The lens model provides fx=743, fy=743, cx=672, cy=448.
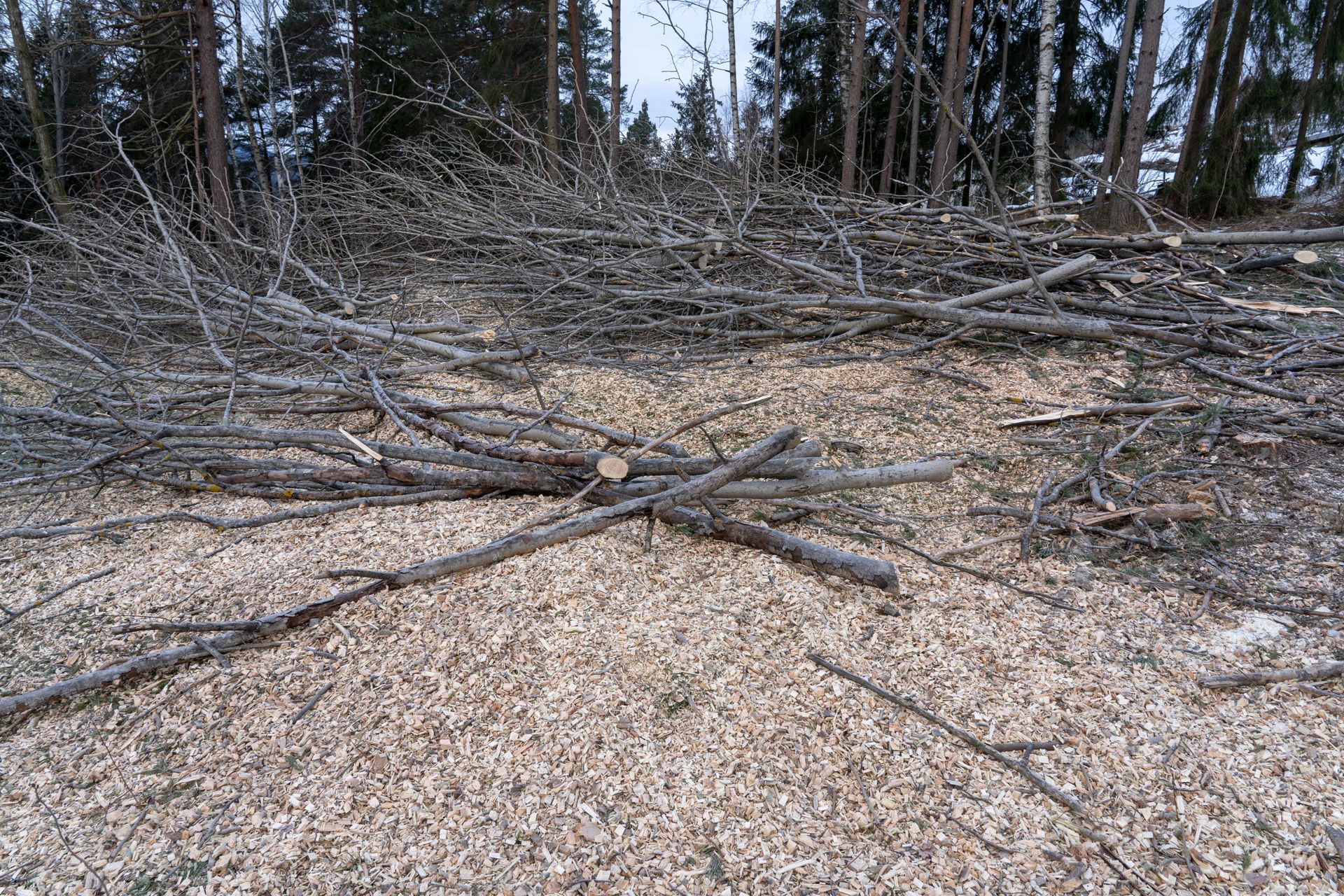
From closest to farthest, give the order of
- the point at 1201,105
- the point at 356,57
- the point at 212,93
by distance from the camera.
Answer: the point at 212,93, the point at 1201,105, the point at 356,57

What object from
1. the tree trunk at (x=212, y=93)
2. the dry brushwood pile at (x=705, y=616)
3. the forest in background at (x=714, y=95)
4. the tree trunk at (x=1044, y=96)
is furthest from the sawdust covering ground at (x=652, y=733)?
the tree trunk at (x=212, y=93)

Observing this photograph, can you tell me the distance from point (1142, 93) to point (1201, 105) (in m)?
2.98

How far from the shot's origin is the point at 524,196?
6.38 metres

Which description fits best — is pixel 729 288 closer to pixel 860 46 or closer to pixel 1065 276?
pixel 1065 276

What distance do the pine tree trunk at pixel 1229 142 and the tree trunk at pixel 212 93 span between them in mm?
12369

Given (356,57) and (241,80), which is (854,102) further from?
(241,80)

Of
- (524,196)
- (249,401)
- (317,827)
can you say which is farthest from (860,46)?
(317,827)

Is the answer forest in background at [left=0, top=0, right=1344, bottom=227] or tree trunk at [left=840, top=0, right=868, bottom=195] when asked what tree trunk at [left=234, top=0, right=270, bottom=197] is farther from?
tree trunk at [left=840, top=0, right=868, bottom=195]

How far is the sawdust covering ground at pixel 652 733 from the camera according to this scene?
1.52 m

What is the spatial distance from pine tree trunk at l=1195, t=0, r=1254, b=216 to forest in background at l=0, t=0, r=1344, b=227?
27 mm

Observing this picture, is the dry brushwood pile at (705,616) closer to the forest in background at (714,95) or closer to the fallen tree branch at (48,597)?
the fallen tree branch at (48,597)

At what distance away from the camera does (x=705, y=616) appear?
222 centimetres

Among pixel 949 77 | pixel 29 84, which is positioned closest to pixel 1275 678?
pixel 949 77

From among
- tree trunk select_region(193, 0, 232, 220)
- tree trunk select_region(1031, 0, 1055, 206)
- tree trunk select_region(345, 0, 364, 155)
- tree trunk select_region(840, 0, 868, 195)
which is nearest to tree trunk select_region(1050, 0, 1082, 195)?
tree trunk select_region(1031, 0, 1055, 206)
